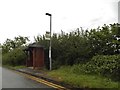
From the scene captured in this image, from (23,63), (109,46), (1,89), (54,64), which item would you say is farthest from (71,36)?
(23,63)

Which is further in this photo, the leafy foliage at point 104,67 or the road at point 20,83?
the leafy foliage at point 104,67

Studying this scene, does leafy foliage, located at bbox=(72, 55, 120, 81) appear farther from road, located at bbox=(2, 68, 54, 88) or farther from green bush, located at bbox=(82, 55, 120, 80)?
road, located at bbox=(2, 68, 54, 88)

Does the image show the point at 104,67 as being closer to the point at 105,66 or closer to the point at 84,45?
the point at 105,66

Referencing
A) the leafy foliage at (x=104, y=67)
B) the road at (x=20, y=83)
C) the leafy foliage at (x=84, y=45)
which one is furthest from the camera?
the leafy foliage at (x=84, y=45)

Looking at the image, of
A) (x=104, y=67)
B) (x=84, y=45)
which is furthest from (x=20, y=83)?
(x=84, y=45)

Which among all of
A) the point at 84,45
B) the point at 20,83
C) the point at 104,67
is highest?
the point at 84,45

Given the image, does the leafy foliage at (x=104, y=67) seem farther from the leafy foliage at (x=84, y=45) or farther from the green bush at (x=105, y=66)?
the leafy foliage at (x=84, y=45)

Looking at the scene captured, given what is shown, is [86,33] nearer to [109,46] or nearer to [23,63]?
[109,46]

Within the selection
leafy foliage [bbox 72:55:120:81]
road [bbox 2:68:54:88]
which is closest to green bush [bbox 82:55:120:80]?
leafy foliage [bbox 72:55:120:81]

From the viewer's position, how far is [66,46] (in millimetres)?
24188

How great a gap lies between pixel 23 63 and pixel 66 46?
45.4ft

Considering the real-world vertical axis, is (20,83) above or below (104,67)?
below

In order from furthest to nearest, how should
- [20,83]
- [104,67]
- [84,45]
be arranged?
[84,45] < [104,67] < [20,83]

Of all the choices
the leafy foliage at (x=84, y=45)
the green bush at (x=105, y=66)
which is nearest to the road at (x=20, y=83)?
the green bush at (x=105, y=66)
